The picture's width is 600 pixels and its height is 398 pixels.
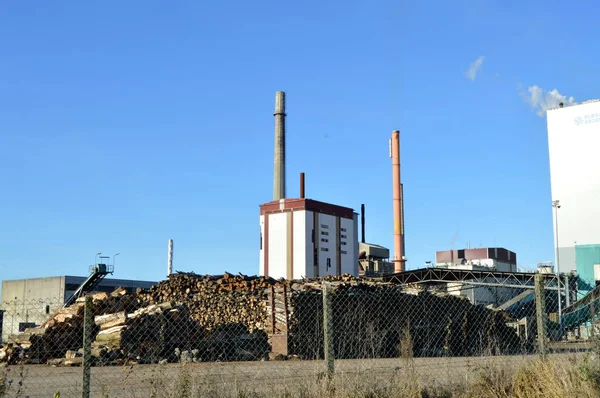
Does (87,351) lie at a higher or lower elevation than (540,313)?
lower

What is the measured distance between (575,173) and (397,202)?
1509cm

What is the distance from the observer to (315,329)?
72.1ft

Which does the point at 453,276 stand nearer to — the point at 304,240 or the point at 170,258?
the point at 304,240

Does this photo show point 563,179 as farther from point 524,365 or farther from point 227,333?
point 524,365

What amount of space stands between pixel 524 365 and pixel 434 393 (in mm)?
1395

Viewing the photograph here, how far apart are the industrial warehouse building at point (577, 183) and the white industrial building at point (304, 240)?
23552mm

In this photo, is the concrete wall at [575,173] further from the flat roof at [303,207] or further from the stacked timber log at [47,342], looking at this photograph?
the stacked timber log at [47,342]

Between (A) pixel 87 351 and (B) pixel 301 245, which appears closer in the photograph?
(A) pixel 87 351

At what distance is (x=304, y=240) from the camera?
68.8m

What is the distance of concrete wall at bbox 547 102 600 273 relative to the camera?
54.0m

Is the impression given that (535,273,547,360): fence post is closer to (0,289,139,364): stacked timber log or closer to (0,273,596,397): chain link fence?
(0,273,596,397): chain link fence

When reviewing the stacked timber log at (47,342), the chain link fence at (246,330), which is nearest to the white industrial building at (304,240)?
the chain link fence at (246,330)

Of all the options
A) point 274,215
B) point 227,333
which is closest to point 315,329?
point 227,333

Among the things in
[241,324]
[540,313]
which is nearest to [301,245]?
[241,324]
